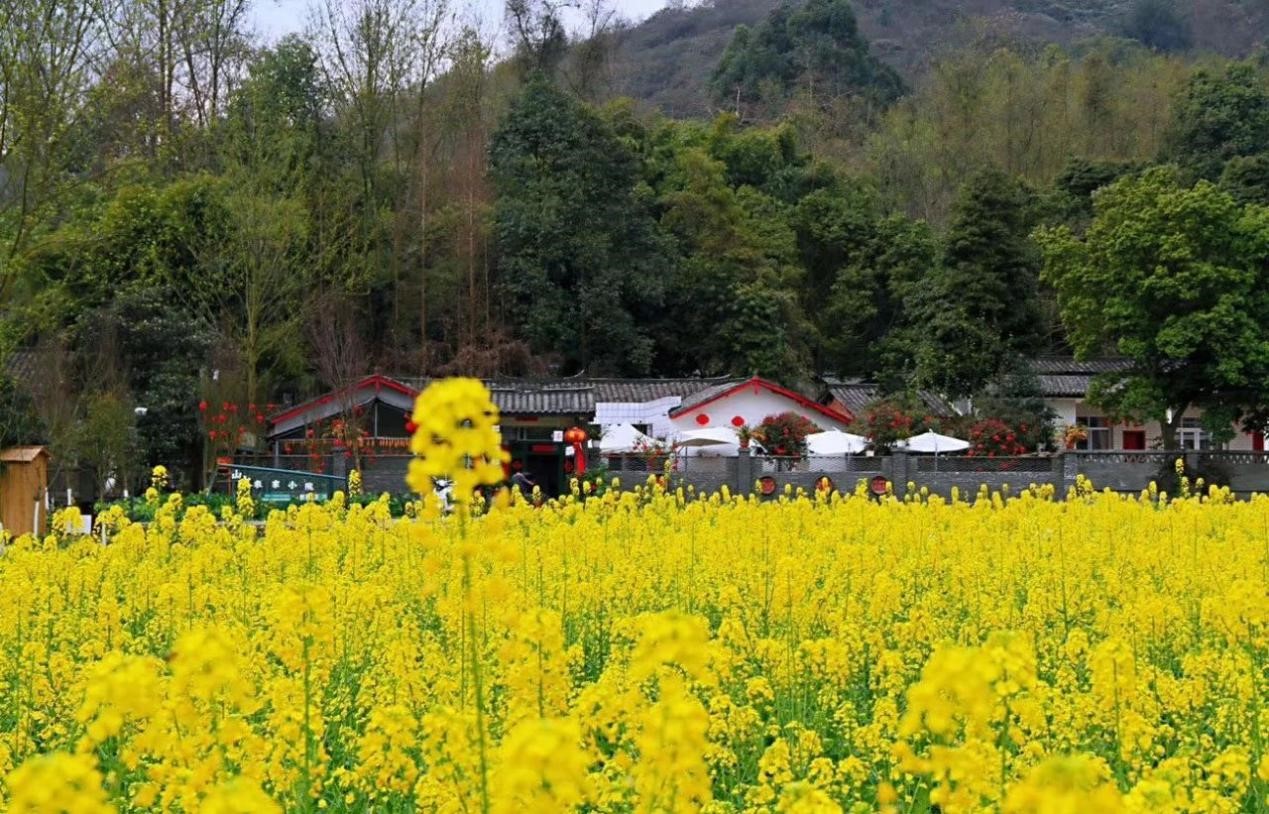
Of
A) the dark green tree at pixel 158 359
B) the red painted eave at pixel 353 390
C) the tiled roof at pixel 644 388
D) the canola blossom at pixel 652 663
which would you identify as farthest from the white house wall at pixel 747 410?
the canola blossom at pixel 652 663

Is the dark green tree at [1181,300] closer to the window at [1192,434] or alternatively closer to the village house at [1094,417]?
the village house at [1094,417]

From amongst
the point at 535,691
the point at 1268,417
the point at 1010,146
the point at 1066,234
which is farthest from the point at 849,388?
the point at 535,691

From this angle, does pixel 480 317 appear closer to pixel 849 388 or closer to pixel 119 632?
pixel 849 388

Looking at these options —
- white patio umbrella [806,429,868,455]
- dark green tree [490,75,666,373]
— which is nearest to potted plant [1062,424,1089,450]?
white patio umbrella [806,429,868,455]

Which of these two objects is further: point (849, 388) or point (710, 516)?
point (849, 388)

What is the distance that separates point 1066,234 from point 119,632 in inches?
1158

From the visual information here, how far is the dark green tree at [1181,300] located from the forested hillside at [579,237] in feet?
0.24

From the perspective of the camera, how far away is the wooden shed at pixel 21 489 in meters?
21.9

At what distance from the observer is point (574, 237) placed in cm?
3978

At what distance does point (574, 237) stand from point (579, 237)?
0.15 meters

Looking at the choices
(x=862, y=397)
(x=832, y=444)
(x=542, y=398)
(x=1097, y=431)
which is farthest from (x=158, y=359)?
(x=1097, y=431)

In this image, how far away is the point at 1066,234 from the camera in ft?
112

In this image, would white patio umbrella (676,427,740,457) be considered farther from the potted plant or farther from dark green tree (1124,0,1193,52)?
dark green tree (1124,0,1193,52)

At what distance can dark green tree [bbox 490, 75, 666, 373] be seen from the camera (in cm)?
3959
